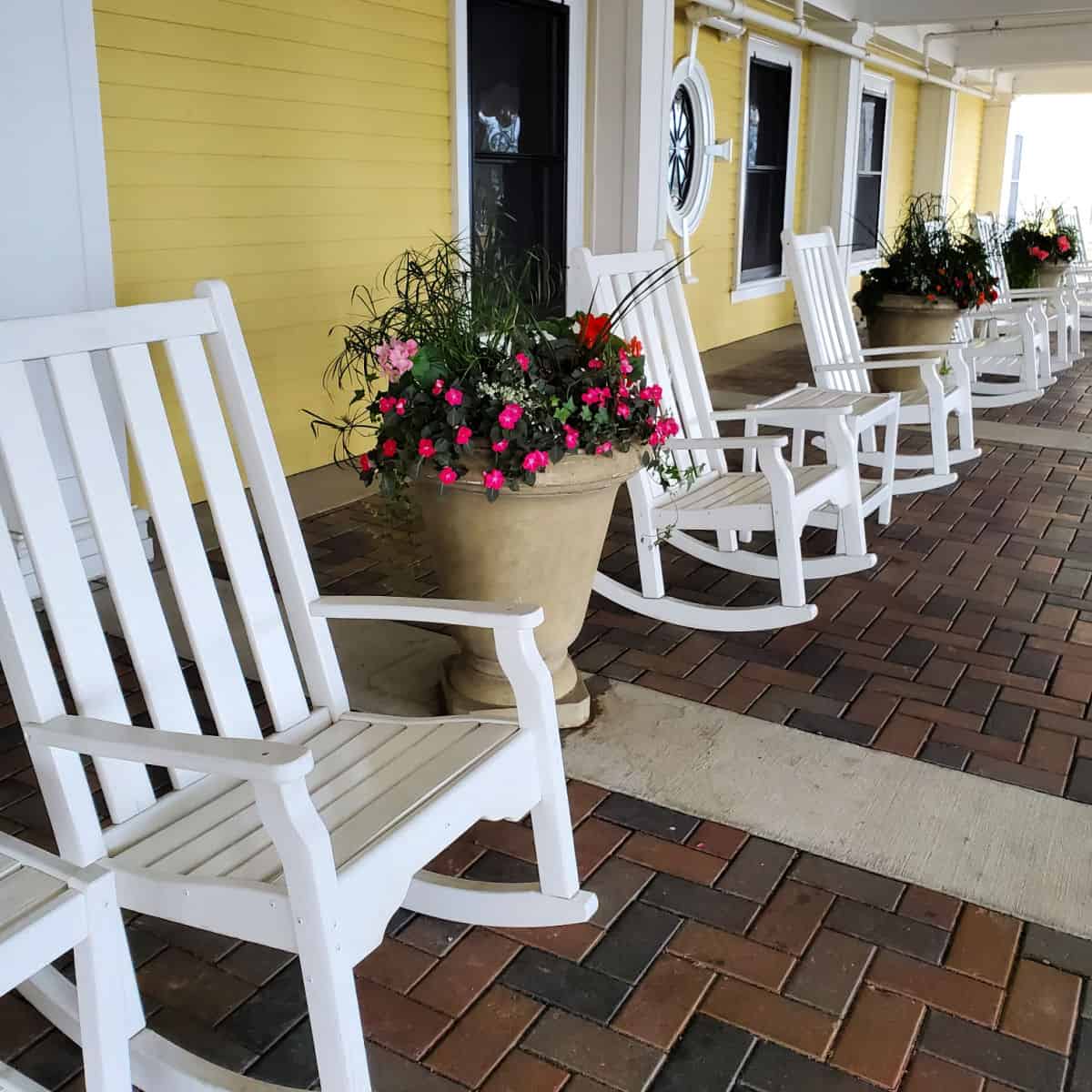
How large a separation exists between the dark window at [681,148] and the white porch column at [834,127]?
1.92 metres

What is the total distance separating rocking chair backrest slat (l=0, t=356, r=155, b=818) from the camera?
5.02 feet

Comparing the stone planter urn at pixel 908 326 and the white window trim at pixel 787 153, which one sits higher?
the white window trim at pixel 787 153

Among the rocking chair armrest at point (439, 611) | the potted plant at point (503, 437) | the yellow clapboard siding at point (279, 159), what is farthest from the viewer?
the yellow clapboard siding at point (279, 159)

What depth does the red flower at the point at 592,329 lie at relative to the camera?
232 cm

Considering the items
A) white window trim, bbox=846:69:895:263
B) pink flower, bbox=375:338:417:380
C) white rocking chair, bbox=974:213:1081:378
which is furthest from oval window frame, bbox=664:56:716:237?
pink flower, bbox=375:338:417:380

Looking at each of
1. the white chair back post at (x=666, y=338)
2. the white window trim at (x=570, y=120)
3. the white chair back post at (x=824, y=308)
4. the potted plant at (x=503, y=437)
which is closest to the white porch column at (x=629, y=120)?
the white window trim at (x=570, y=120)

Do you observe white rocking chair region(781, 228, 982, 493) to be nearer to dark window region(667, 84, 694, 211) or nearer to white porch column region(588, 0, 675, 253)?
white porch column region(588, 0, 675, 253)

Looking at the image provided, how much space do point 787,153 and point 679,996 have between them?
7863 millimetres

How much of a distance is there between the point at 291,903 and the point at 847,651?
201 centimetres

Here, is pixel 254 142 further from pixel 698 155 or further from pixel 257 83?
pixel 698 155

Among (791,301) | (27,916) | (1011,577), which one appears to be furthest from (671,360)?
(791,301)

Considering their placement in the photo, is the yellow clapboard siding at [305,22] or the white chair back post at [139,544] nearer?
the white chair back post at [139,544]

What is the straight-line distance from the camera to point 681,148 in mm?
7117

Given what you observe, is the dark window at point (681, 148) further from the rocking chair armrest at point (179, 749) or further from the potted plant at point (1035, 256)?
the rocking chair armrest at point (179, 749)
